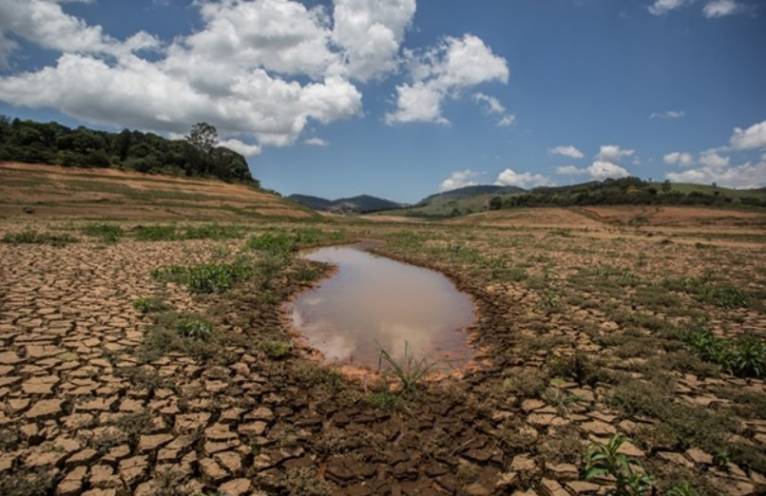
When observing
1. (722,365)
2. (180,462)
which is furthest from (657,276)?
(180,462)

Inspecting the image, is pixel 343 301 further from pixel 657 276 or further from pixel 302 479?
pixel 657 276

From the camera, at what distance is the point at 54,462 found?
A: 3252mm

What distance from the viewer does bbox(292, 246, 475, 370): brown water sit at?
22.3 feet

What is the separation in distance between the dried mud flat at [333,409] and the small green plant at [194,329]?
0.28 m

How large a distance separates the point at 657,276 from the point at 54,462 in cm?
1524

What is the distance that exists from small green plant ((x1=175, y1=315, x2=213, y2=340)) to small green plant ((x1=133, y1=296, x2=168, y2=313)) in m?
1.00

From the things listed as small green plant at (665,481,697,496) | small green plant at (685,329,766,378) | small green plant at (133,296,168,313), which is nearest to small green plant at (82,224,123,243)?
small green plant at (133,296,168,313)

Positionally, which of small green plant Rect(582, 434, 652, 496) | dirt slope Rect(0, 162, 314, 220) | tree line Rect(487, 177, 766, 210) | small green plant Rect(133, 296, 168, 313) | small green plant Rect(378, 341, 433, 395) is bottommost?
small green plant Rect(378, 341, 433, 395)

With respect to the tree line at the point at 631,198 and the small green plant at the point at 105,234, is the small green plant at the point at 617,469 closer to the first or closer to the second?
the small green plant at the point at 105,234

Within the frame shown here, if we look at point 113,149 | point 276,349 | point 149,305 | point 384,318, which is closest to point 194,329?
point 276,349

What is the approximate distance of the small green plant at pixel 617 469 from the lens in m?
3.17

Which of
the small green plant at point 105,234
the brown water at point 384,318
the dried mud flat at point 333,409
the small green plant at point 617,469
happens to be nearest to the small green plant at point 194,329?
the dried mud flat at point 333,409

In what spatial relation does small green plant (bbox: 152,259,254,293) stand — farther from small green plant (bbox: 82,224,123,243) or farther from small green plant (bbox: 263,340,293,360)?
small green plant (bbox: 82,224,123,243)

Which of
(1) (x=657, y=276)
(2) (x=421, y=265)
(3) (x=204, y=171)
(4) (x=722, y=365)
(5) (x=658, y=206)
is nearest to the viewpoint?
(4) (x=722, y=365)
